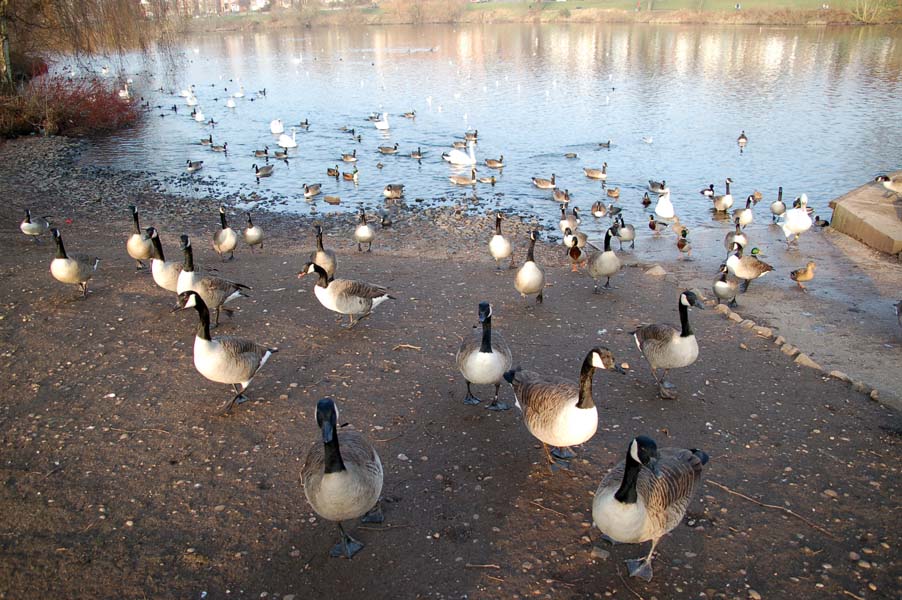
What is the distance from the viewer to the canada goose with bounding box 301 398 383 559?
Result: 5262 mm

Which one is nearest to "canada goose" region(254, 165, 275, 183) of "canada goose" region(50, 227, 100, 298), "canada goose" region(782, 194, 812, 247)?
"canada goose" region(50, 227, 100, 298)

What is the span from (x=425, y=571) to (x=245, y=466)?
265 cm

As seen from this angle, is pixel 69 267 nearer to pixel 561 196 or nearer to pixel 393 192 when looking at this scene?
pixel 393 192

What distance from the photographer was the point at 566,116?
36281 mm

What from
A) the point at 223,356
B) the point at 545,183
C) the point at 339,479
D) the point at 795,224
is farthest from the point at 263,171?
the point at 339,479

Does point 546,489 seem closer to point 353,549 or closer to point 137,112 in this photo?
point 353,549

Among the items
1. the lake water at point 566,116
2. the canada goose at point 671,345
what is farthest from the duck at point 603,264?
the lake water at point 566,116

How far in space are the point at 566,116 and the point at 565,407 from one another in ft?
109

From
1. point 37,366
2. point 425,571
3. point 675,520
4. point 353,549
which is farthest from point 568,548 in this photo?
point 37,366

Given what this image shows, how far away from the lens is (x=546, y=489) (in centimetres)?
648

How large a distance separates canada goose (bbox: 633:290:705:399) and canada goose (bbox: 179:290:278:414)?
5.50 m

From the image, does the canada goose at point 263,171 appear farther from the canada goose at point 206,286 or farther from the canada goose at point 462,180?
the canada goose at point 206,286

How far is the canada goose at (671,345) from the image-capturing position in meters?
8.12

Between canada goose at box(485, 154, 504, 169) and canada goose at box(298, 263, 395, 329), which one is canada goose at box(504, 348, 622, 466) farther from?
canada goose at box(485, 154, 504, 169)
